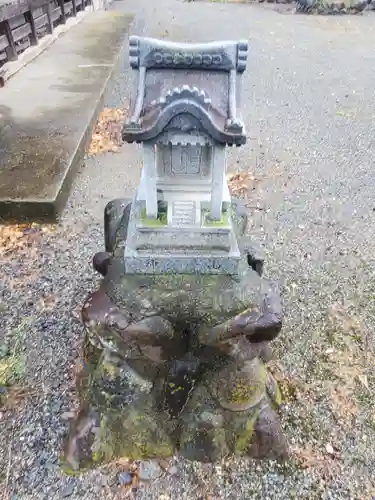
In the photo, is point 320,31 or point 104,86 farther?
point 320,31

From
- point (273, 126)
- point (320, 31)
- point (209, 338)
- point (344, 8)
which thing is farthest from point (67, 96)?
point (344, 8)

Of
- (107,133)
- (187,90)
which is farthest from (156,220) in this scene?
(107,133)

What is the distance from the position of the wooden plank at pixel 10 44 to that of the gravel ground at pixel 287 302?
1967mm

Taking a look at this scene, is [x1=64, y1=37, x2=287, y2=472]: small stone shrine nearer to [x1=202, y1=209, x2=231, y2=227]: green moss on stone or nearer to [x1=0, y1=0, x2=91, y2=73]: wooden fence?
[x1=202, y1=209, x2=231, y2=227]: green moss on stone

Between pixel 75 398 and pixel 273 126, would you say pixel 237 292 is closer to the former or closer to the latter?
pixel 75 398

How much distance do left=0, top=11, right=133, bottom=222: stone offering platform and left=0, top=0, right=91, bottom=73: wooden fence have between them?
37 centimetres

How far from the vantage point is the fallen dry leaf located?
25.2ft

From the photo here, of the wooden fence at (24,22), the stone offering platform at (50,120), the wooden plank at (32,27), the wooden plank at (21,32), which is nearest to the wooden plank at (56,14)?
the wooden fence at (24,22)

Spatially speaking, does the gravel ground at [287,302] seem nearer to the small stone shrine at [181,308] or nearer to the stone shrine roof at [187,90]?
the small stone shrine at [181,308]

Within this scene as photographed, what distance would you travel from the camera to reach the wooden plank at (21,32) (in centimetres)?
887

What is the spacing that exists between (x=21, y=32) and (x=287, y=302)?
7.80 meters

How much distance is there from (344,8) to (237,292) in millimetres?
17552

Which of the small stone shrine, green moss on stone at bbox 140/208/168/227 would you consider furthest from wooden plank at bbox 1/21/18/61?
green moss on stone at bbox 140/208/168/227

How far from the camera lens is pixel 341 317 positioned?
4660mm
